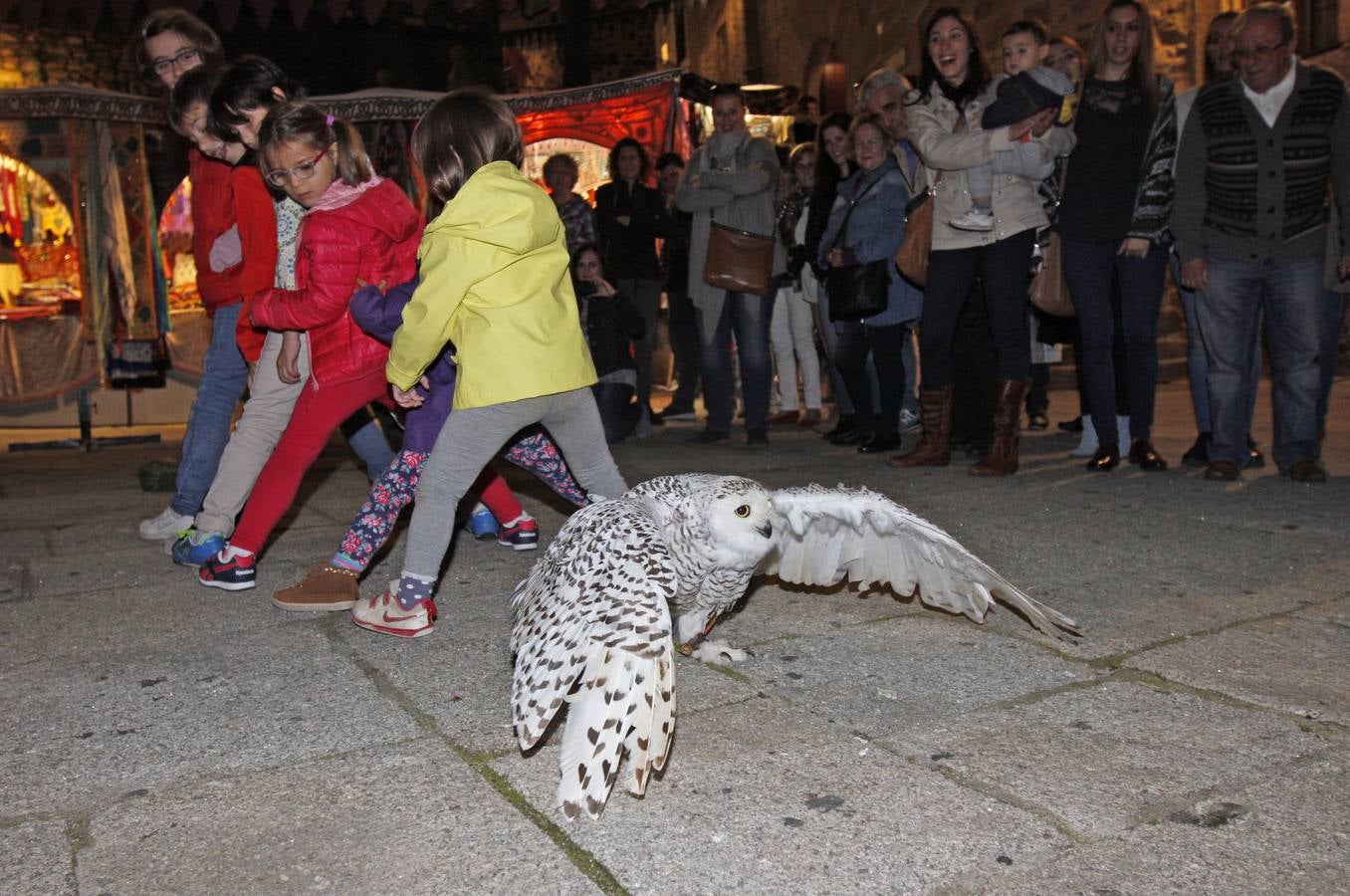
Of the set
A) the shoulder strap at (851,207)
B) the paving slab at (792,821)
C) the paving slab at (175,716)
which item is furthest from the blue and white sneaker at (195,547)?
the shoulder strap at (851,207)

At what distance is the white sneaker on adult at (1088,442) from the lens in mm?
5957

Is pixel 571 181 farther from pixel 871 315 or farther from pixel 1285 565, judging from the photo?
pixel 1285 565

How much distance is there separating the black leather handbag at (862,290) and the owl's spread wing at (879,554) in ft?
10.7

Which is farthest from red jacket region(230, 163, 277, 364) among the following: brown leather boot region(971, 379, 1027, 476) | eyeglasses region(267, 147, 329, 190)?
brown leather boot region(971, 379, 1027, 476)

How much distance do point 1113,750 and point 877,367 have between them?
14.1 ft

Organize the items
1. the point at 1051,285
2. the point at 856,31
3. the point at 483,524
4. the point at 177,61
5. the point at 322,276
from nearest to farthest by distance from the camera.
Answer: the point at 322,276 < the point at 177,61 < the point at 483,524 < the point at 1051,285 < the point at 856,31

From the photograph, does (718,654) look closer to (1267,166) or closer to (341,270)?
(341,270)

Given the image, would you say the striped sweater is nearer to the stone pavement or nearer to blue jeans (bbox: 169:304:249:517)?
the stone pavement

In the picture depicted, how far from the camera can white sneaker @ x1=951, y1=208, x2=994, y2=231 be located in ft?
17.1

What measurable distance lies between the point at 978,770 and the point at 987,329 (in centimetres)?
434

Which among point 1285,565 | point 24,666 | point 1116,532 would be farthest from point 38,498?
point 1285,565

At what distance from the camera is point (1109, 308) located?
5352mm

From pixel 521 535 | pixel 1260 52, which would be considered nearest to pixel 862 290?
pixel 1260 52

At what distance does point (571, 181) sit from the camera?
780 cm
